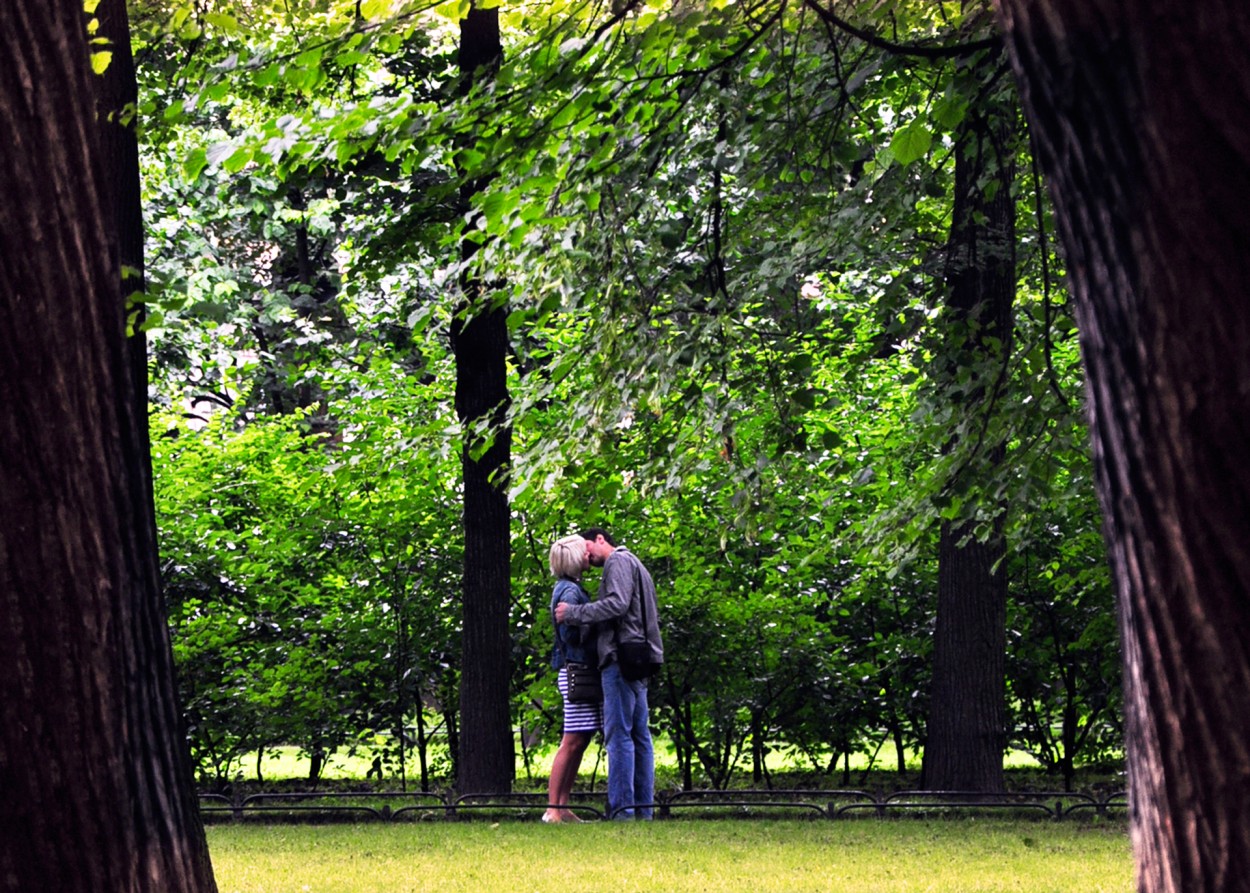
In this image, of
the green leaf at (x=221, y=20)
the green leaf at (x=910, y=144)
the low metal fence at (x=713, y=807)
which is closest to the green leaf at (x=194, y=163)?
the green leaf at (x=221, y=20)

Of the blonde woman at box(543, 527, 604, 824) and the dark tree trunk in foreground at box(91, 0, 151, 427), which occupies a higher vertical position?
the dark tree trunk in foreground at box(91, 0, 151, 427)

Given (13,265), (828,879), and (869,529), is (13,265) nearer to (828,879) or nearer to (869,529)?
(828,879)

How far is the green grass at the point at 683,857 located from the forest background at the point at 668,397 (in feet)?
5.00

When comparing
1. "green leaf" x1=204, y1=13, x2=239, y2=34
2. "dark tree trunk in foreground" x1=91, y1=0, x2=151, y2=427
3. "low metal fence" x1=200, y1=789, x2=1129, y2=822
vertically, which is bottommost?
"low metal fence" x1=200, y1=789, x2=1129, y2=822

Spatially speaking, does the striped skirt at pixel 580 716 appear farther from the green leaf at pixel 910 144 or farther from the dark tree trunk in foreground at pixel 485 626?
the green leaf at pixel 910 144

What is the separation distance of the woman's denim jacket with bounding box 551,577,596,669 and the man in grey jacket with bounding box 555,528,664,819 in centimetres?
13

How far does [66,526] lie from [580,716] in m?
7.35

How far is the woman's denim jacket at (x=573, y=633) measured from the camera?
9.90 meters

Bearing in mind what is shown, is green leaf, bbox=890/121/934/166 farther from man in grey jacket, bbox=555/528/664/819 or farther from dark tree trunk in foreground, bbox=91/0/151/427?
man in grey jacket, bbox=555/528/664/819

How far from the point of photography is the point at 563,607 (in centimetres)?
971

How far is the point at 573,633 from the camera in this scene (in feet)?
32.8

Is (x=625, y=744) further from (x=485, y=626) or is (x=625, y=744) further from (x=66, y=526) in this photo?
(x=66, y=526)

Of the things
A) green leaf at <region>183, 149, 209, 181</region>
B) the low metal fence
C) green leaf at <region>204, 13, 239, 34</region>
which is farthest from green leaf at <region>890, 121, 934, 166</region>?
the low metal fence

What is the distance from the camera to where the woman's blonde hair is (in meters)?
9.92
